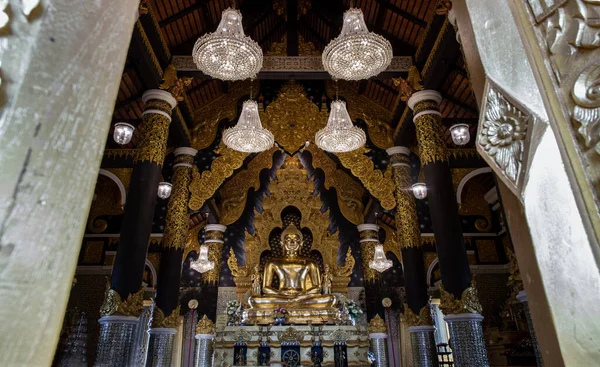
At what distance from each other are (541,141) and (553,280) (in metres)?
0.25

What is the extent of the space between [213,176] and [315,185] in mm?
3648

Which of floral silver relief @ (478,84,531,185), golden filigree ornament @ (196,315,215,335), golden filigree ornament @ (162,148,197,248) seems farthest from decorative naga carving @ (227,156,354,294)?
floral silver relief @ (478,84,531,185)

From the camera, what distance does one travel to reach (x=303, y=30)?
780 centimetres

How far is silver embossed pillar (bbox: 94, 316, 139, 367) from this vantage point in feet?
14.0

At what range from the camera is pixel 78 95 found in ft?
1.91

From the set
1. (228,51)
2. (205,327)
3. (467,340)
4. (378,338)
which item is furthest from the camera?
(205,327)

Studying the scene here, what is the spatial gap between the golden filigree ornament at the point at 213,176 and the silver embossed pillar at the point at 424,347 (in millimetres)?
4447

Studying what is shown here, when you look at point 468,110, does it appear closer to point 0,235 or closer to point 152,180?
point 152,180

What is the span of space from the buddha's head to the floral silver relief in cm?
883

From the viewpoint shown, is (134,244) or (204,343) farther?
(204,343)

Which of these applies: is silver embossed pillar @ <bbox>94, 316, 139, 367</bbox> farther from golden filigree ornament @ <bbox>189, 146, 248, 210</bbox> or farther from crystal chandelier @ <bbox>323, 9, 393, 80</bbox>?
crystal chandelier @ <bbox>323, 9, 393, 80</bbox>

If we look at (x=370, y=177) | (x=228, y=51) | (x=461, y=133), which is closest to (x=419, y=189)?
(x=370, y=177)

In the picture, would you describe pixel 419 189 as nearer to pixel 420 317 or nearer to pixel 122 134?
pixel 420 317

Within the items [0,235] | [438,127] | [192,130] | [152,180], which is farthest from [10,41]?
[192,130]
